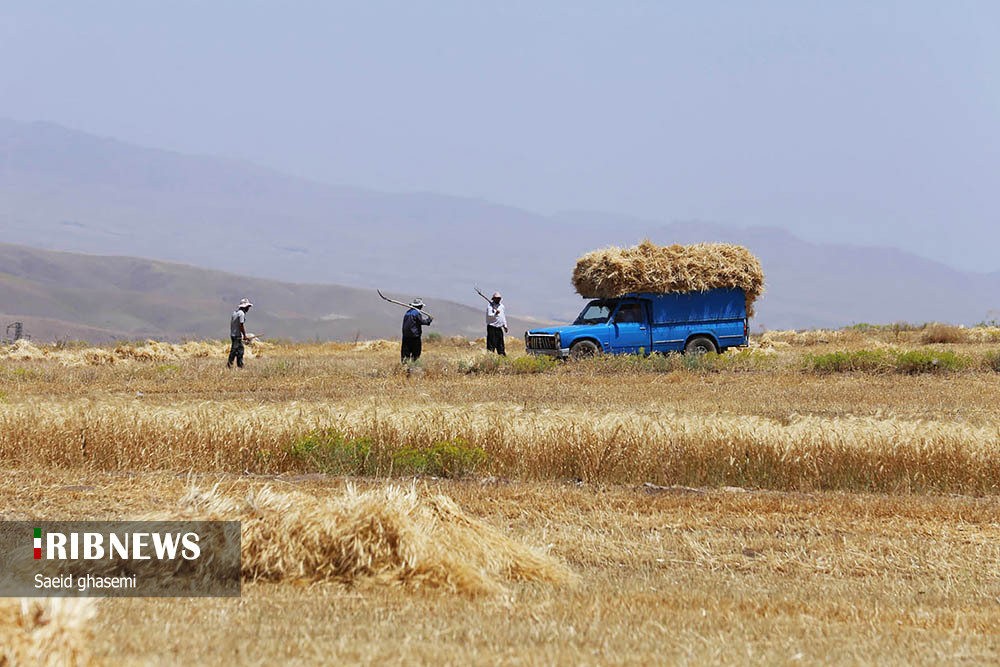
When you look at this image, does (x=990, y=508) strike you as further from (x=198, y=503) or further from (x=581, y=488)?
(x=198, y=503)

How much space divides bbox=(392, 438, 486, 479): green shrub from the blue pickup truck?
14.3m

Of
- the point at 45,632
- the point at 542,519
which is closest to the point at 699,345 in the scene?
the point at 542,519

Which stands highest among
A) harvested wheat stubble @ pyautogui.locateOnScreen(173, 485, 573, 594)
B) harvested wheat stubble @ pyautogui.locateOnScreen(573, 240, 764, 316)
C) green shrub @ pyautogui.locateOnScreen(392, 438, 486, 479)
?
harvested wheat stubble @ pyautogui.locateOnScreen(573, 240, 764, 316)

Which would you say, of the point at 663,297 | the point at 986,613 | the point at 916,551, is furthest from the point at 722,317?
the point at 986,613

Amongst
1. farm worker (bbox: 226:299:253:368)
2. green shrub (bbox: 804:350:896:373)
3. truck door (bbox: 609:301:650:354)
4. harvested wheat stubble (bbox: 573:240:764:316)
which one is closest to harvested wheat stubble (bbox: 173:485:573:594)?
green shrub (bbox: 804:350:896:373)

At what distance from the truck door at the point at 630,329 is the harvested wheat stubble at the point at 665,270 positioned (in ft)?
1.59

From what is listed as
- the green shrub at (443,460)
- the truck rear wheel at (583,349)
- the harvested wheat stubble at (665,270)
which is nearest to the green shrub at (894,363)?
the harvested wheat stubble at (665,270)

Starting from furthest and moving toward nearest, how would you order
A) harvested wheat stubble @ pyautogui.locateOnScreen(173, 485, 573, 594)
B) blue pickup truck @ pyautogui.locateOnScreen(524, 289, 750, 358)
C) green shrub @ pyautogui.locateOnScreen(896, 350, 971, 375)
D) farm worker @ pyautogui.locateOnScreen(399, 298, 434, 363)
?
blue pickup truck @ pyautogui.locateOnScreen(524, 289, 750, 358) → farm worker @ pyautogui.locateOnScreen(399, 298, 434, 363) → green shrub @ pyautogui.locateOnScreen(896, 350, 971, 375) → harvested wheat stubble @ pyautogui.locateOnScreen(173, 485, 573, 594)

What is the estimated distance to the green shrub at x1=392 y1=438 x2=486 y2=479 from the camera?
12477 mm

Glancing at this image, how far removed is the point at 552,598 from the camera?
22.3 ft

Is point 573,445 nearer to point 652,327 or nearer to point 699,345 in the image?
point 652,327

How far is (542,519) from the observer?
10055 millimetres

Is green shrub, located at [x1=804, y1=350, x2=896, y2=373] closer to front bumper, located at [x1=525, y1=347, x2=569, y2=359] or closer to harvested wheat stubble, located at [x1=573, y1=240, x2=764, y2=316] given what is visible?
harvested wheat stubble, located at [x1=573, y1=240, x2=764, y2=316]

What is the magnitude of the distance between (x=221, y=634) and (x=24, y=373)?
21.3 meters
